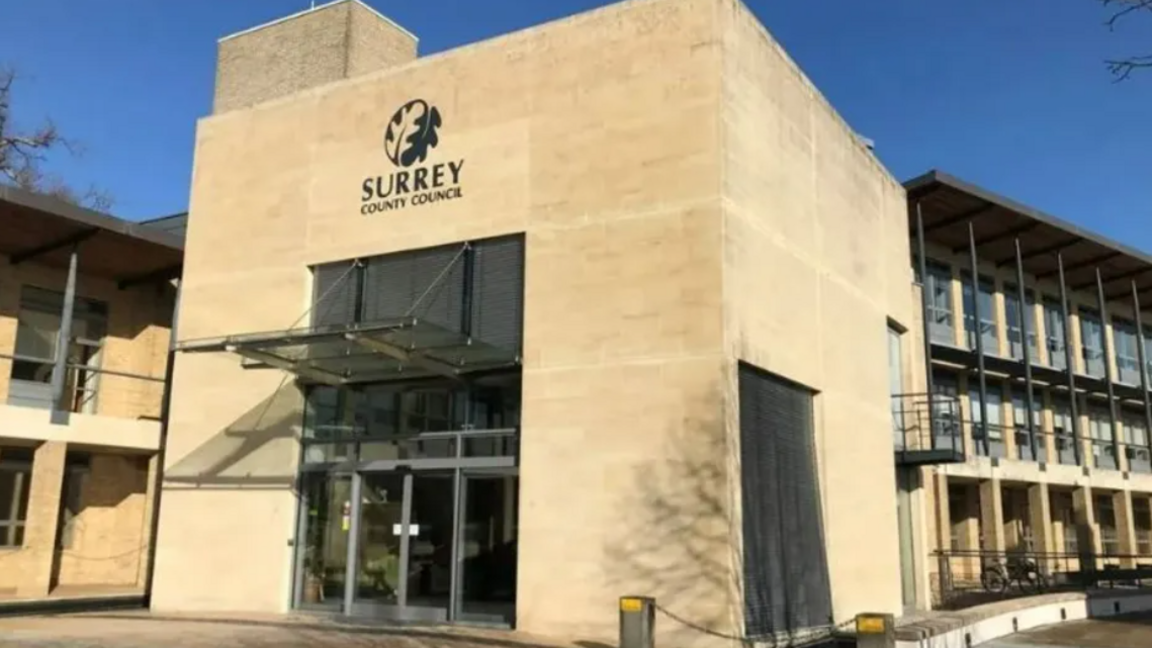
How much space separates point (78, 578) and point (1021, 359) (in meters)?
28.8

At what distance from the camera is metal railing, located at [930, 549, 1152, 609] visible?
83.3 feet

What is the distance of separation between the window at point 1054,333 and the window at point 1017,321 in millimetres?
984

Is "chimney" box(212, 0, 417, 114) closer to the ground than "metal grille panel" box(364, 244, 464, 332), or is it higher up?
higher up

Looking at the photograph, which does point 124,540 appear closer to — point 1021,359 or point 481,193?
point 481,193

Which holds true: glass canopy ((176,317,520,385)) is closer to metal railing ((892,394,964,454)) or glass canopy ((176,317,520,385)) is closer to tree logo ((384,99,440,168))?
tree logo ((384,99,440,168))

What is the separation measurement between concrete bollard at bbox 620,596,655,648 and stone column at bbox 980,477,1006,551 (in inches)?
868

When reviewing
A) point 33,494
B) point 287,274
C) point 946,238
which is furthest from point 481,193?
point 946,238

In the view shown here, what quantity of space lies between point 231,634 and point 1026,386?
27.5 metres

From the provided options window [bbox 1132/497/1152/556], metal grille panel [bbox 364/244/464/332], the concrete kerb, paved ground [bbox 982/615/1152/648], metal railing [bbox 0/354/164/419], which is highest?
metal grille panel [bbox 364/244/464/332]

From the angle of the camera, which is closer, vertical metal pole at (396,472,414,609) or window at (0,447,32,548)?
vertical metal pole at (396,472,414,609)

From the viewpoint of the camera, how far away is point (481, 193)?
15.7 metres

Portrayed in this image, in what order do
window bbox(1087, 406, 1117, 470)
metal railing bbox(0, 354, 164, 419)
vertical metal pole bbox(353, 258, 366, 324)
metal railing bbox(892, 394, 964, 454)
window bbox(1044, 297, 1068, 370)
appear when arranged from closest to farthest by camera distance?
vertical metal pole bbox(353, 258, 366, 324) → metal railing bbox(0, 354, 164, 419) → metal railing bbox(892, 394, 964, 454) → window bbox(1044, 297, 1068, 370) → window bbox(1087, 406, 1117, 470)

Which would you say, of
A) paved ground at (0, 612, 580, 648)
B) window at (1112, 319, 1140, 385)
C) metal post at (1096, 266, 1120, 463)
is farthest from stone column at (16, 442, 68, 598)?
window at (1112, 319, 1140, 385)

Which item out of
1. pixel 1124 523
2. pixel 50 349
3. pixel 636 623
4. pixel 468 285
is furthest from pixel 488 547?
pixel 1124 523
